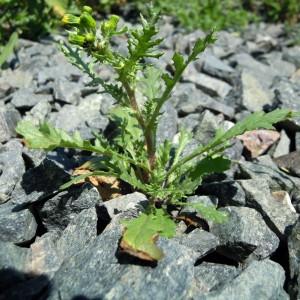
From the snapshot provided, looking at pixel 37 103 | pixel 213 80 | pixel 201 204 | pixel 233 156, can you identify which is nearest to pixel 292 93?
pixel 213 80

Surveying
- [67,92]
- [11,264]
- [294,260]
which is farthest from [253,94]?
[11,264]

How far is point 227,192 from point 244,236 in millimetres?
426

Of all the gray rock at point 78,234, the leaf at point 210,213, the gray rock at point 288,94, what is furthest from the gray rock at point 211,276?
the gray rock at point 288,94

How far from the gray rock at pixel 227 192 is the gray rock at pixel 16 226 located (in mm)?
1102

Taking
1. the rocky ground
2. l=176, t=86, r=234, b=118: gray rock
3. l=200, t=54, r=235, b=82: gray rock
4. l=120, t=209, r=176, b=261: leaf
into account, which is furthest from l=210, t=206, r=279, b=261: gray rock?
l=200, t=54, r=235, b=82: gray rock

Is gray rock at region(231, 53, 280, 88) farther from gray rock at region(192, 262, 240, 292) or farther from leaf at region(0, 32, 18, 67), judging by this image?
gray rock at region(192, 262, 240, 292)

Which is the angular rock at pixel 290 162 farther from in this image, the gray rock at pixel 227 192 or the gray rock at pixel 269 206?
the gray rock at pixel 227 192

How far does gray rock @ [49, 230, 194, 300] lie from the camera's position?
2203 millimetres

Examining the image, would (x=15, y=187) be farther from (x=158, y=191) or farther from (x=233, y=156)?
(x=233, y=156)

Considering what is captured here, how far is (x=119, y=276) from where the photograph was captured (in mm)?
2244

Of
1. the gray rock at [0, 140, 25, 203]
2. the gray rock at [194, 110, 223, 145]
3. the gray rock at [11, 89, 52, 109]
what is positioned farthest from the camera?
the gray rock at [11, 89, 52, 109]

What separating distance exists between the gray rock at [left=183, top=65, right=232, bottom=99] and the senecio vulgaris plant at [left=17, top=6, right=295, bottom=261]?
108cm

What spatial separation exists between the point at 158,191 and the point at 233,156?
834 millimetres

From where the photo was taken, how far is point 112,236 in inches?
97.0
